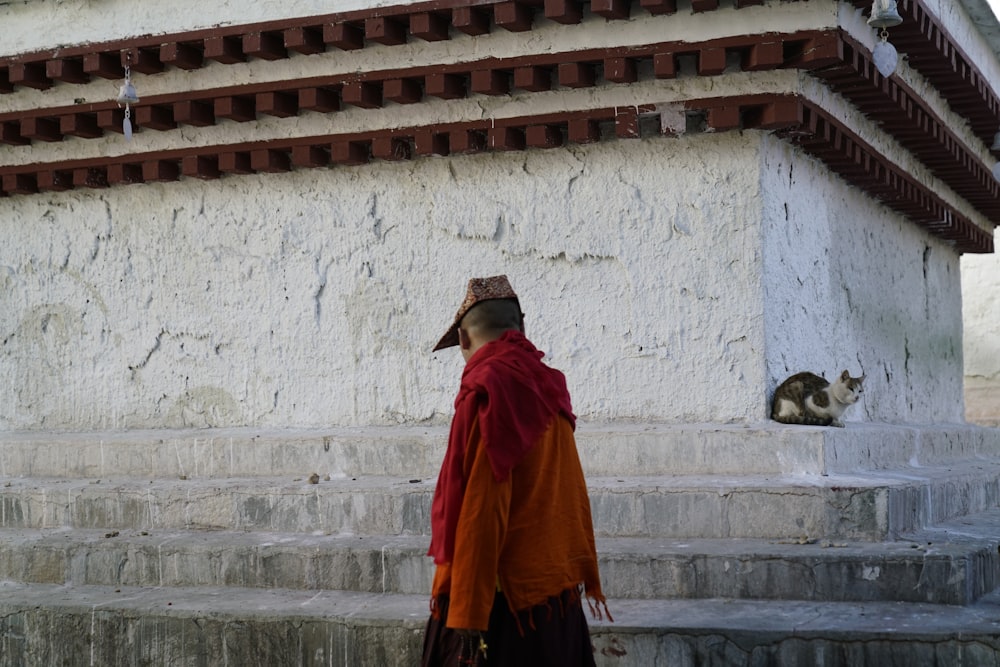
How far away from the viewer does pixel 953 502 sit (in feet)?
19.3

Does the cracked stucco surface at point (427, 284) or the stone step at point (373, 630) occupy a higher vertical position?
the cracked stucco surface at point (427, 284)

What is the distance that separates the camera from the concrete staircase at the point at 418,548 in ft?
14.8

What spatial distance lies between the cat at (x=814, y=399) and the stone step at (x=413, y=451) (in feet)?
0.33

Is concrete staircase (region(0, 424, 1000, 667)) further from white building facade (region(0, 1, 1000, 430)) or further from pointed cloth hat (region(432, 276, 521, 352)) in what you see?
pointed cloth hat (region(432, 276, 521, 352))

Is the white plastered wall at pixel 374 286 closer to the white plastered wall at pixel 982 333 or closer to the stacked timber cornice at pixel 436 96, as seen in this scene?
the stacked timber cornice at pixel 436 96

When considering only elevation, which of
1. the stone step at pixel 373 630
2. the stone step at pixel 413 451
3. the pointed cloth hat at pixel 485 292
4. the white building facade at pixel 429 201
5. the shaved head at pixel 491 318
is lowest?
the stone step at pixel 373 630

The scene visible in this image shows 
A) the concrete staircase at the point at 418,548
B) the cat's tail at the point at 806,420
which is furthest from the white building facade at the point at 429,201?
the concrete staircase at the point at 418,548

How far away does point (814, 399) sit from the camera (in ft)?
18.1

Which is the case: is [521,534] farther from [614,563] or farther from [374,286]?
[374,286]

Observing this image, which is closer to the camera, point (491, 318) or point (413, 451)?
point (491, 318)

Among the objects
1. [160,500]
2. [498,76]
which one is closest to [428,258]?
[498,76]

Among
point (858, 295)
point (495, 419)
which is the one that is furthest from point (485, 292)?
point (858, 295)

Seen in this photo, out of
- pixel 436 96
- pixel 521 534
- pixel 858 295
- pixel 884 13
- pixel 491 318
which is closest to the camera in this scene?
pixel 521 534

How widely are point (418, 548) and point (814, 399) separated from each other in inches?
78.7
